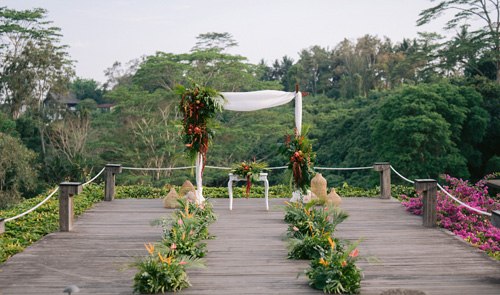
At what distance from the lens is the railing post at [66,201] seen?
5980 mm

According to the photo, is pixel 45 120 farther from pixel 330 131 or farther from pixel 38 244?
pixel 38 244

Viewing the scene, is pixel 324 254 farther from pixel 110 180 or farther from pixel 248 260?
pixel 110 180

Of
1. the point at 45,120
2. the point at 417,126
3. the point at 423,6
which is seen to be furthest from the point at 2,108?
the point at 423,6

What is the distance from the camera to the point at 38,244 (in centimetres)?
539

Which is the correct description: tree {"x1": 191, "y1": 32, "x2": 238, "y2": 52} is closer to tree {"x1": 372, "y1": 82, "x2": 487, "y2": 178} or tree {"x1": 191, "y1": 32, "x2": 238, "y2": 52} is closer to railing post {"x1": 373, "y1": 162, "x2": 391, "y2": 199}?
tree {"x1": 372, "y1": 82, "x2": 487, "y2": 178}

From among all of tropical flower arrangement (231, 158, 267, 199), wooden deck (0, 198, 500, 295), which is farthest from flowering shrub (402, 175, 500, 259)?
tropical flower arrangement (231, 158, 267, 199)

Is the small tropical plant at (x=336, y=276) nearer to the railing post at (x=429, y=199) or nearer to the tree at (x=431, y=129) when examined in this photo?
the railing post at (x=429, y=199)

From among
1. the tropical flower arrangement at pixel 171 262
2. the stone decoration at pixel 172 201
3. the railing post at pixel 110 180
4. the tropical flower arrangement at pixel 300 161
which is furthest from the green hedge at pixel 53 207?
the tropical flower arrangement at pixel 300 161

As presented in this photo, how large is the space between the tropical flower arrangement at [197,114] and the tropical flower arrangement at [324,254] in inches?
96.1

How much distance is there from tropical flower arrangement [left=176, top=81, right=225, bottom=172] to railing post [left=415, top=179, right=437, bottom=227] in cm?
327

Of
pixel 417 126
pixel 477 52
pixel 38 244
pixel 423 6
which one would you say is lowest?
pixel 38 244

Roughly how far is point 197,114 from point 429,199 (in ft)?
12.3

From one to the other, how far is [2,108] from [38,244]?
2610 cm

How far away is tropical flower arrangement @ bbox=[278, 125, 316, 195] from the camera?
706 cm
